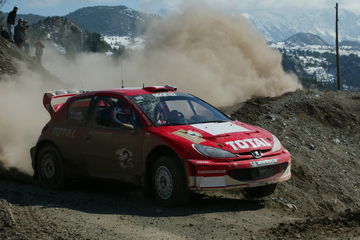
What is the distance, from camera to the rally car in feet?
21.7

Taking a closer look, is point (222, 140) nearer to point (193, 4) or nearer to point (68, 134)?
point (68, 134)

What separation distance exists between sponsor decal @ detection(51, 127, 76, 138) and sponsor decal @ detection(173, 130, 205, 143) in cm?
198

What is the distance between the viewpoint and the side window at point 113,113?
742 centimetres

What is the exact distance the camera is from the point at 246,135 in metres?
7.07

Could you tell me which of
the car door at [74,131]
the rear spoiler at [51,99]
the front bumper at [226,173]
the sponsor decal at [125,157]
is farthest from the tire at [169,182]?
the rear spoiler at [51,99]

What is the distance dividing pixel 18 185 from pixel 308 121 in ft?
37.1

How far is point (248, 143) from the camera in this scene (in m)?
6.85

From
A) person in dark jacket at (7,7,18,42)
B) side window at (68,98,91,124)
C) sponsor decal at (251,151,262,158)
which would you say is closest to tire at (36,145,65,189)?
side window at (68,98,91,124)

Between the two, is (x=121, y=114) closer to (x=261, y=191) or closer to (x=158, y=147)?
(x=158, y=147)

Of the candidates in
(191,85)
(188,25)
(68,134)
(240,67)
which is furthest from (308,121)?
(188,25)

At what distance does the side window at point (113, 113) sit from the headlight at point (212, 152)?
1168 mm

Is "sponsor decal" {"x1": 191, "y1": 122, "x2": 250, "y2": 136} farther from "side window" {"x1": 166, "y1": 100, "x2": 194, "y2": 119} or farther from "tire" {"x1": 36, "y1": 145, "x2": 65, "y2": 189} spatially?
"tire" {"x1": 36, "y1": 145, "x2": 65, "y2": 189}

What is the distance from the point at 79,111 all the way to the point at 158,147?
1.88 meters

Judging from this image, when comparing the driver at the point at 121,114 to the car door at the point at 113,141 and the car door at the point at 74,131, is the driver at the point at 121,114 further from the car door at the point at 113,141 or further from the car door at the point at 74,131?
the car door at the point at 74,131
